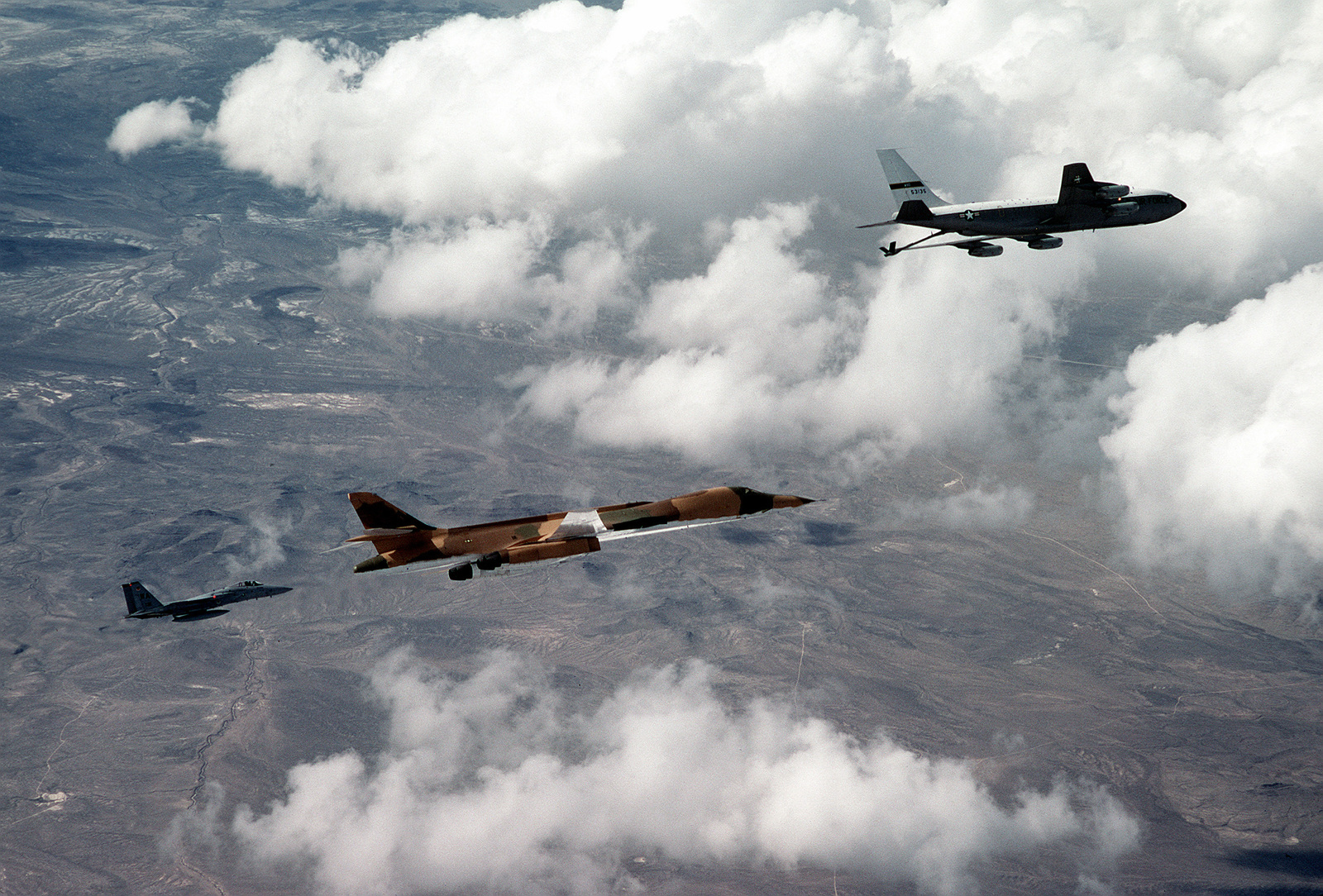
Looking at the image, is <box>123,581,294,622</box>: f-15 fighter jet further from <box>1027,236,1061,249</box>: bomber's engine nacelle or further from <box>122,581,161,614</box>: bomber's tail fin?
<box>1027,236,1061,249</box>: bomber's engine nacelle

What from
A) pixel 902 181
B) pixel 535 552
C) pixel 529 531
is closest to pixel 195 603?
pixel 529 531

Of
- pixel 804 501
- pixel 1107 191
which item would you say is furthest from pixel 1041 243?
pixel 804 501

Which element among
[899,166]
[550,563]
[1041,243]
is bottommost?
[550,563]

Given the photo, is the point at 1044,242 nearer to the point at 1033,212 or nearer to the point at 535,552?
Result: the point at 1033,212

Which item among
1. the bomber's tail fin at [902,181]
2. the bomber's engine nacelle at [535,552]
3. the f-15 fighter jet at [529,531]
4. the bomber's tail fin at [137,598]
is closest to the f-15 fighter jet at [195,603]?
the bomber's tail fin at [137,598]

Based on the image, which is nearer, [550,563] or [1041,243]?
[550,563]

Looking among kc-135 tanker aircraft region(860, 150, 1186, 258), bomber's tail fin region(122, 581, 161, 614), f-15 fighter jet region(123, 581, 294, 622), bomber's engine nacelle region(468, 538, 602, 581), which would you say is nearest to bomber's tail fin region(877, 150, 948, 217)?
kc-135 tanker aircraft region(860, 150, 1186, 258)

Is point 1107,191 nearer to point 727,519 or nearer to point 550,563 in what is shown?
point 727,519
